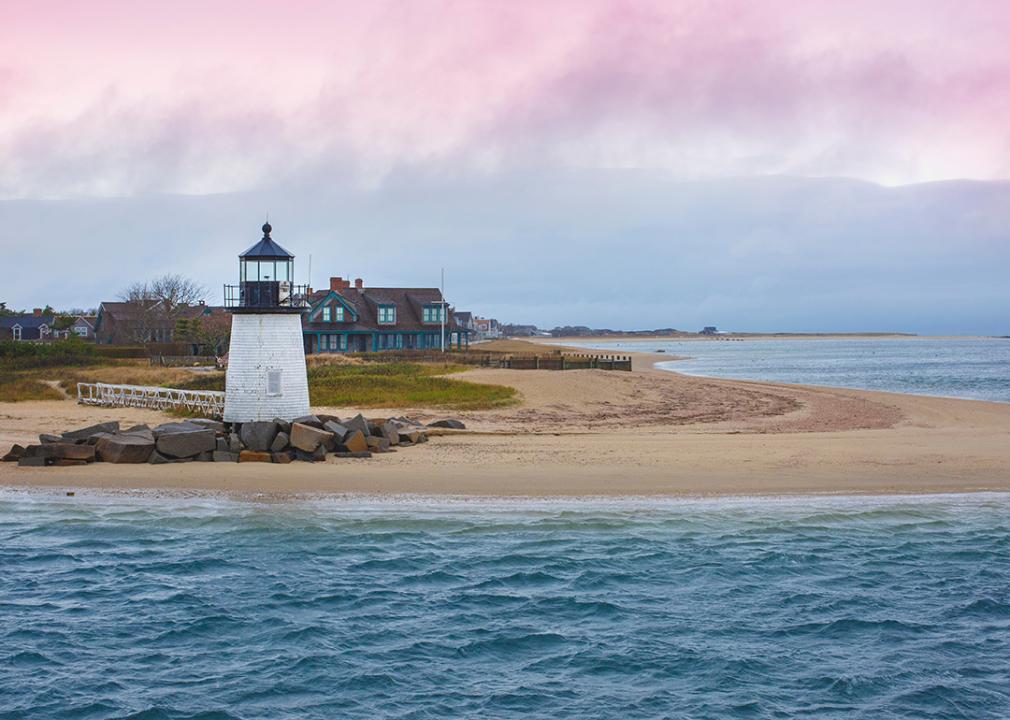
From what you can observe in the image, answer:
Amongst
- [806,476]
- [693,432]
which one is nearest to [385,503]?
[806,476]

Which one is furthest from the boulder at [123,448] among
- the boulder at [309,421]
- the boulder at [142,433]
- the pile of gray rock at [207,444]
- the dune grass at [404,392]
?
the dune grass at [404,392]

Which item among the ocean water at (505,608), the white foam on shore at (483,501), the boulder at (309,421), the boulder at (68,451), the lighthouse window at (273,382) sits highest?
the lighthouse window at (273,382)

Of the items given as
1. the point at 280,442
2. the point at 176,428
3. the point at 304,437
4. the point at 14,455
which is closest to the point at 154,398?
the point at 176,428

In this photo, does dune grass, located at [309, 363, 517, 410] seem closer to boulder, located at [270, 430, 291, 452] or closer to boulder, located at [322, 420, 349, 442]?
boulder, located at [322, 420, 349, 442]

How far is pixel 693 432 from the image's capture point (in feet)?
98.9

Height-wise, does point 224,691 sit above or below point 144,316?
below

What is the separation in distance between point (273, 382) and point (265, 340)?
3.64 ft

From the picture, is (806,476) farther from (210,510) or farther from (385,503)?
(210,510)

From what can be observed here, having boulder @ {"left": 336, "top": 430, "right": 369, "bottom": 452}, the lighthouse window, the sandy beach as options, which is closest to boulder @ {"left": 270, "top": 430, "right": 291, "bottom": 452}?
the sandy beach

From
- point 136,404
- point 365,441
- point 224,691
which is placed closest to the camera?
point 224,691

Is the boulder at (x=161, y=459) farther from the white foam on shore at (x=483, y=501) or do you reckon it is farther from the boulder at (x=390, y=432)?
the boulder at (x=390, y=432)

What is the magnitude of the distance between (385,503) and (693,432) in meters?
13.0

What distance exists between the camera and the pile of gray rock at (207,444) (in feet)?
77.1

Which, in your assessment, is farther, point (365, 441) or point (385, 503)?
point (365, 441)
